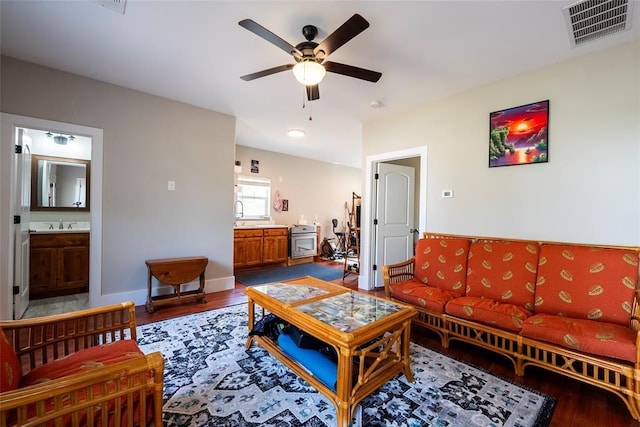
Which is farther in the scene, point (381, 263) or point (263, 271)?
point (263, 271)

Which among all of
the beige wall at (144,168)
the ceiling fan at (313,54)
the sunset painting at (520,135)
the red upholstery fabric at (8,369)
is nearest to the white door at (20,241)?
the beige wall at (144,168)

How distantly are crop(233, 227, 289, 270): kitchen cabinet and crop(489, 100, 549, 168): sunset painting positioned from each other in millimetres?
3986

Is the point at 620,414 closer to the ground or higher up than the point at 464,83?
closer to the ground

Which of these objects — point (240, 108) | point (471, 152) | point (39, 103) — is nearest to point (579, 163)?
point (471, 152)

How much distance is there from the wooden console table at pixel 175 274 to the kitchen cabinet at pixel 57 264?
1179mm

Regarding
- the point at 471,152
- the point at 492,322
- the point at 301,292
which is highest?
the point at 471,152

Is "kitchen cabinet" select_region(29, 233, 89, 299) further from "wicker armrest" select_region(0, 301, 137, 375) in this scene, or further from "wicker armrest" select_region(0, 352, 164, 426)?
"wicker armrest" select_region(0, 352, 164, 426)

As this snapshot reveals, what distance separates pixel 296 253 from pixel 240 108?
3.29 meters

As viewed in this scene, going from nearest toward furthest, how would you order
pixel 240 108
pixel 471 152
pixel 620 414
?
1. pixel 620 414
2. pixel 471 152
3. pixel 240 108

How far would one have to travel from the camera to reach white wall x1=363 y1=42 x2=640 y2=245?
6.94ft

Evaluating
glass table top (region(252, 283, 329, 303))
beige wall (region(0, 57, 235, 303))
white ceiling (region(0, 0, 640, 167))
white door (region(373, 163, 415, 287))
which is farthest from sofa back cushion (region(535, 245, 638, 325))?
beige wall (region(0, 57, 235, 303))

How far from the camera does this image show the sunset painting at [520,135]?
97.9 inches

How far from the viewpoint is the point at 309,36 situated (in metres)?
1.97

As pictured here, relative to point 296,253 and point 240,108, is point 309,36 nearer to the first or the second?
point 240,108
